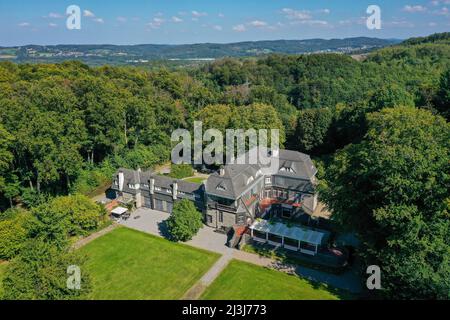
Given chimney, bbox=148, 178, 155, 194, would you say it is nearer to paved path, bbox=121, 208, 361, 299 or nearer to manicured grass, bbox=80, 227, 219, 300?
Answer: paved path, bbox=121, 208, 361, 299

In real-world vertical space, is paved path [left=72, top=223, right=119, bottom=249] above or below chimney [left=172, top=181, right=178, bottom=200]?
below

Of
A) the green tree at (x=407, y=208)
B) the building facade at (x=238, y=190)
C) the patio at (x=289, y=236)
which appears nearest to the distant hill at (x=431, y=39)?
the building facade at (x=238, y=190)

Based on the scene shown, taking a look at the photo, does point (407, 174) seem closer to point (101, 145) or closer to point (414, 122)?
point (414, 122)

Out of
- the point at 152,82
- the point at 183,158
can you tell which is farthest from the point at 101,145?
the point at 152,82

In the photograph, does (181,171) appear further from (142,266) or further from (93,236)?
(142,266)

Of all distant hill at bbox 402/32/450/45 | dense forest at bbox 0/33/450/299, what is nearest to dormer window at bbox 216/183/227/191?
dense forest at bbox 0/33/450/299

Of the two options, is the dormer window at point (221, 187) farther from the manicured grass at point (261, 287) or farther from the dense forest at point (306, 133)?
the dense forest at point (306, 133)
